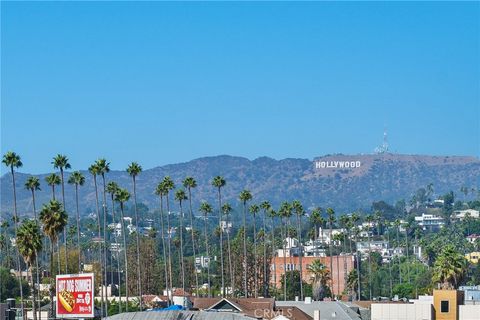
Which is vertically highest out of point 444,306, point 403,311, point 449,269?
point 444,306

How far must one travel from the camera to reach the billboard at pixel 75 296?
10156 cm

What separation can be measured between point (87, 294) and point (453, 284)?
75192 mm

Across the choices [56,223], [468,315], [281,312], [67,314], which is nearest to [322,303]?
[281,312]

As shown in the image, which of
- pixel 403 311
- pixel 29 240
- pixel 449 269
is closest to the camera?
pixel 403 311

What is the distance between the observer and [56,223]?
157875mm

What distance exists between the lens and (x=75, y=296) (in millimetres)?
102562

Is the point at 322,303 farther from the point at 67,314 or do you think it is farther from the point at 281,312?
the point at 67,314

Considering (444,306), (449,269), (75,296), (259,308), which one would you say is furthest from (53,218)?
(75,296)

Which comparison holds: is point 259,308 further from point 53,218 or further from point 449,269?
point 449,269

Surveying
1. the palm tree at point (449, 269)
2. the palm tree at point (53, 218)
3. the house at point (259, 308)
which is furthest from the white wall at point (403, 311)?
the palm tree at point (53, 218)

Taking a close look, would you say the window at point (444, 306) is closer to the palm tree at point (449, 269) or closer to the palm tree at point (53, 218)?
the palm tree at point (449, 269)

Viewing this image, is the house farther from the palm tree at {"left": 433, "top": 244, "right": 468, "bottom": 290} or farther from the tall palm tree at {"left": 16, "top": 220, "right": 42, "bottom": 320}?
the palm tree at {"left": 433, "top": 244, "right": 468, "bottom": 290}

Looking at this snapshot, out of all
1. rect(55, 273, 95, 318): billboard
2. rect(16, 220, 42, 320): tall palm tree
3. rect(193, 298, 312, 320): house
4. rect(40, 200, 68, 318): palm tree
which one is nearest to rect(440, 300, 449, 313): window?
rect(193, 298, 312, 320): house

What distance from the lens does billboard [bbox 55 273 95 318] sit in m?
102
